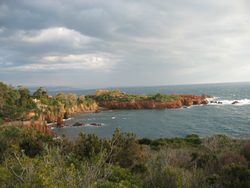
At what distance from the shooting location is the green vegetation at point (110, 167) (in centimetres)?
723

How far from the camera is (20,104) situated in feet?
214

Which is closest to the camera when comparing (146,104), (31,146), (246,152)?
(246,152)

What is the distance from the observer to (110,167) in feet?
29.5

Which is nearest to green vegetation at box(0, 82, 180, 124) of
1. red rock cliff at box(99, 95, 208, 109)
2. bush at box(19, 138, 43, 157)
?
red rock cliff at box(99, 95, 208, 109)

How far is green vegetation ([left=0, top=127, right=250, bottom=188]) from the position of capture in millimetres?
7230

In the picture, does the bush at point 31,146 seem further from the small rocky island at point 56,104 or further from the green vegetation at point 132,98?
the green vegetation at point 132,98

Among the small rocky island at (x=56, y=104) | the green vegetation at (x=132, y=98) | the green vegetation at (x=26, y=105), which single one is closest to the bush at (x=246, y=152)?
the small rocky island at (x=56, y=104)

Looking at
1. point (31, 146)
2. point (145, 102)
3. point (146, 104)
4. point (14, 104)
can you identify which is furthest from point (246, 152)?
point (145, 102)

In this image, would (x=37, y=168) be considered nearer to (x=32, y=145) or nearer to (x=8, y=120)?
(x=32, y=145)

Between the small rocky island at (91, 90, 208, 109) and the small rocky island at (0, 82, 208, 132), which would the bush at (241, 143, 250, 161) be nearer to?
the small rocky island at (0, 82, 208, 132)

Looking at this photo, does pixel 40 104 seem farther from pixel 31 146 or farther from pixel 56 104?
pixel 31 146

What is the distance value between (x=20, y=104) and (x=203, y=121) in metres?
36.4

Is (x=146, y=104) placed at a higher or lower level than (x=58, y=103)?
lower

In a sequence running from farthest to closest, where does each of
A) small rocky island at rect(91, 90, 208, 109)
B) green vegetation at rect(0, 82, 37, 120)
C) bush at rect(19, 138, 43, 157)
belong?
small rocky island at rect(91, 90, 208, 109)
green vegetation at rect(0, 82, 37, 120)
bush at rect(19, 138, 43, 157)
